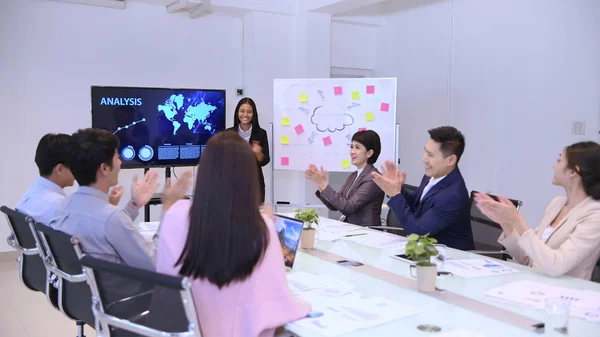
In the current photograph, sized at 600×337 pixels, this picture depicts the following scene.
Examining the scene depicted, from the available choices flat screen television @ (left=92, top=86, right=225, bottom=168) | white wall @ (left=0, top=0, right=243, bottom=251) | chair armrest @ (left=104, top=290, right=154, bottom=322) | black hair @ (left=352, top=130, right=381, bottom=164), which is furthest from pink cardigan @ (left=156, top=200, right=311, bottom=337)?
white wall @ (left=0, top=0, right=243, bottom=251)

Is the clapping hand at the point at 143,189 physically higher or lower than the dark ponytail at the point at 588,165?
lower

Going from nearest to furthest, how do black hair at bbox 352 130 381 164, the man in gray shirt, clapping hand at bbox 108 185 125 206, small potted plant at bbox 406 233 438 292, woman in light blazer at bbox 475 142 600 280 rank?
small potted plant at bbox 406 233 438 292 → the man in gray shirt → woman in light blazer at bbox 475 142 600 280 → clapping hand at bbox 108 185 125 206 → black hair at bbox 352 130 381 164

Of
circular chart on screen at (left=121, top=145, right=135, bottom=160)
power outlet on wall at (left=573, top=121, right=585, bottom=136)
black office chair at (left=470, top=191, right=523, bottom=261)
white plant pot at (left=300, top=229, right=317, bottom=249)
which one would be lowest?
black office chair at (left=470, top=191, right=523, bottom=261)

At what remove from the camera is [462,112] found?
6266mm

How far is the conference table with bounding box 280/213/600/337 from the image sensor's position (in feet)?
5.71

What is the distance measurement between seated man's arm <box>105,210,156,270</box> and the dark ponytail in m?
1.86

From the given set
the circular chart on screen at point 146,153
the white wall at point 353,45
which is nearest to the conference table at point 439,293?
the circular chart on screen at point 146,153

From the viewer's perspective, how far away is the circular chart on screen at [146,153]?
5430mm

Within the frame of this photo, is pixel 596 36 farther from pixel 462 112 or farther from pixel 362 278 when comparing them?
pixel 362 278

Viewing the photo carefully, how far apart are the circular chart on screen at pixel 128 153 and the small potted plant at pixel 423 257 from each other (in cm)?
384

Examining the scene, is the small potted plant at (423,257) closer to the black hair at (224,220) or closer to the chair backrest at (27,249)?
the black hair at (224,220)

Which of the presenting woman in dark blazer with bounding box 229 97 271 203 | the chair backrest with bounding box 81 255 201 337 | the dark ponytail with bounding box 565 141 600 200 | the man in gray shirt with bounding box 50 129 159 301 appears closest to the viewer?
the chair backrest with bounding box 81 255 201 337

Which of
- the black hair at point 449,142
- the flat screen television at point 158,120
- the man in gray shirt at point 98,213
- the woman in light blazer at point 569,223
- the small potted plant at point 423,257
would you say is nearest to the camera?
the small potted plant at point 423,257

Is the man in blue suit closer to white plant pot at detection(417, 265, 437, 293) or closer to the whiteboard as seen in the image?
white plant pot at detection(417, 265, 437, 293)
